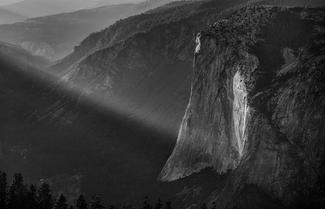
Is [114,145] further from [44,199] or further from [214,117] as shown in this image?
[44,199]

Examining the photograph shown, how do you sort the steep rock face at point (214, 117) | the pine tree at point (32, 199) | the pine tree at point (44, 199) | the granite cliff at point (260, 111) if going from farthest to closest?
the steep rock face at point (214, 117)
the granite cliff at point (260, 111)
the pine tree at point (44, 199)
the pine tree at point (32, 199)

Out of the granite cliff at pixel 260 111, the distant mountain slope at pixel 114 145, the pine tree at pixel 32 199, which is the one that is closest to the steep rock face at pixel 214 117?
the granite cliff at pixel 260 111

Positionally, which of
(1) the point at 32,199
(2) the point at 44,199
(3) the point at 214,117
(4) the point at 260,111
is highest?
(3) the point at 214,117

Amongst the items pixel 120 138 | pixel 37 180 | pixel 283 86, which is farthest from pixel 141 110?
pixel 283 86

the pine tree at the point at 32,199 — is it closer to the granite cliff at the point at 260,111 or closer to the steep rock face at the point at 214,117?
the granite cliff at the point at 260,111

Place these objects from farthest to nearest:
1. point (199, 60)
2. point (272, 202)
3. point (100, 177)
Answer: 1. point (100, 177)
2. point (199, 60)
3. point (272, 202)

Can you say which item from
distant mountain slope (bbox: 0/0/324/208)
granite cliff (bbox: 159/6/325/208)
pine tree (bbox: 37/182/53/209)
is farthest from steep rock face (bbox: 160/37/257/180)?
pine tree (bbox: 37/182/53/209)

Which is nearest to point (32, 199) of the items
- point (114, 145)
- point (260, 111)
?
point (260, 111)

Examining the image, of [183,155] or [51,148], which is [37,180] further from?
[183,155]
